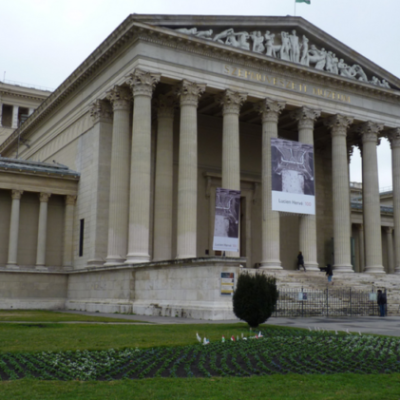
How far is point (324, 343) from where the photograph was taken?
583 inches

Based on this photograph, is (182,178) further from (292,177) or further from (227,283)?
(227,283)

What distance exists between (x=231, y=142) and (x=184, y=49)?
259 inches

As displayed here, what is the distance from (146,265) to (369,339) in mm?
16461

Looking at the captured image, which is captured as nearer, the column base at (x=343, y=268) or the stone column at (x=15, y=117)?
the column base at (x=343, y=268)

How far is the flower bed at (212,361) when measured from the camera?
10338 millimetres

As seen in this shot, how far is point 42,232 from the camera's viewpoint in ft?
132

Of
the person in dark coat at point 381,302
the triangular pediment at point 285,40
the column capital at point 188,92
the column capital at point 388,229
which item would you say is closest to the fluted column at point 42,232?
the column capital at point 188,92

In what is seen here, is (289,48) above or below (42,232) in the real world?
above

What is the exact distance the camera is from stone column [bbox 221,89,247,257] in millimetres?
35688

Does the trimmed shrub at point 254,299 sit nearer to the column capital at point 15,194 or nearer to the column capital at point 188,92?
the column capital at point 188,92

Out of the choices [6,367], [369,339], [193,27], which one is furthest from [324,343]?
[193,27]

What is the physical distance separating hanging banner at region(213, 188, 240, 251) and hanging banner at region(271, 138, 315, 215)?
5.23m

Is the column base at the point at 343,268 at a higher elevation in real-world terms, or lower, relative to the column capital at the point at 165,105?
lower

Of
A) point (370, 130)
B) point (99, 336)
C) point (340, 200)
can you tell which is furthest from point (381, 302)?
point (99, 336)
